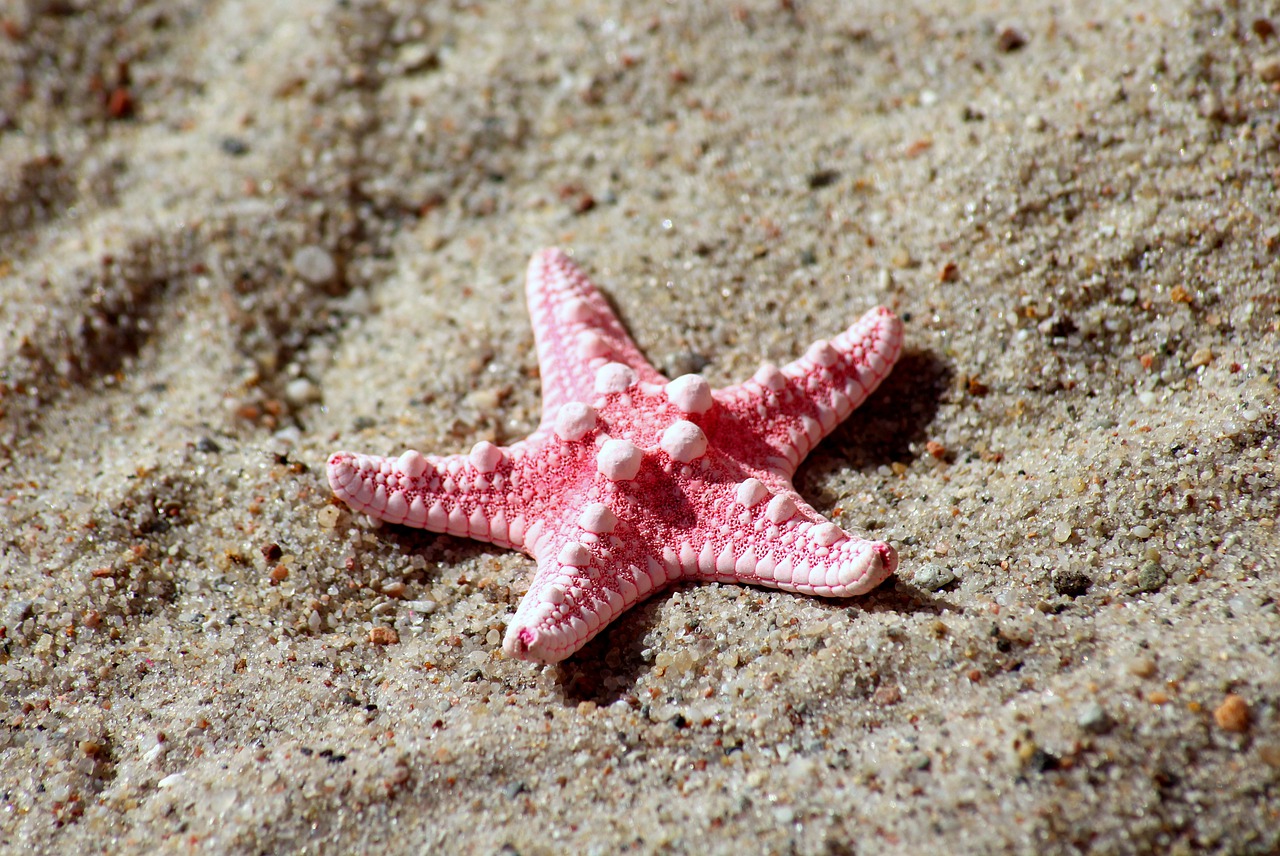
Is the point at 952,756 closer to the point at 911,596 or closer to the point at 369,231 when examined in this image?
the point at 911,596

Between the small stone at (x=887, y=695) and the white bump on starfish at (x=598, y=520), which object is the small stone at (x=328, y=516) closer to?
the white bump on starfish at (x=598, y=520)

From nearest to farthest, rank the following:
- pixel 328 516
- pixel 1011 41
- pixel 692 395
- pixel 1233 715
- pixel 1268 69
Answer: pixel 1233 715, pixel 692 395, pixel 328 516, pixel 1268 69, pixel 1011 41

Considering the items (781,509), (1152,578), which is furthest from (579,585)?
(1152,578)

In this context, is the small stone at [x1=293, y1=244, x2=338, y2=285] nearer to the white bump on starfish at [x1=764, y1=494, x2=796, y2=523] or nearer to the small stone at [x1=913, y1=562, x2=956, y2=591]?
the white bump on starfish at [x1=764, y1=494, x2=796, y2=523]

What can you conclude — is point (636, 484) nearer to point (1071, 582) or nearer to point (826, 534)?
point (826, 534)

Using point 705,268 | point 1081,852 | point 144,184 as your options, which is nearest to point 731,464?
point 705,268

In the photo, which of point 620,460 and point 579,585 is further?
point 620,460

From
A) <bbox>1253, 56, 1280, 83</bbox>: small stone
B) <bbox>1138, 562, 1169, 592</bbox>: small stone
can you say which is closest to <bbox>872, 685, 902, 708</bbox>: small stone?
<bbox>1138, 562, 1169, 592</bbox>: small stone
